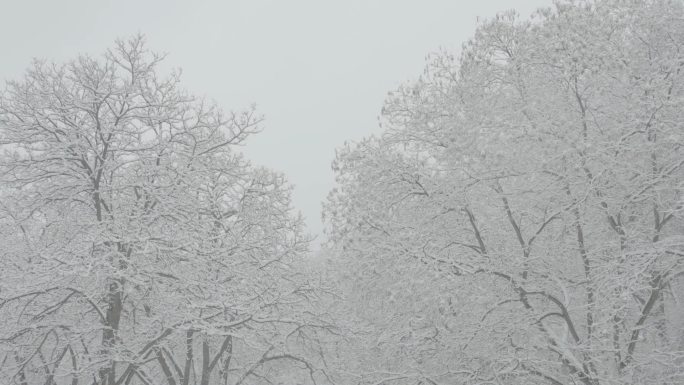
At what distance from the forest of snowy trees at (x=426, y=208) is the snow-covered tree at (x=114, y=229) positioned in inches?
2.1

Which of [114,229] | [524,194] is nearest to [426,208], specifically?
[524,194]

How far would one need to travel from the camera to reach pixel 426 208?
33.4 ft

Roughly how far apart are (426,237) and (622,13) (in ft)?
18.6

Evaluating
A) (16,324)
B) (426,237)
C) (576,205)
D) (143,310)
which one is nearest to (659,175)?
(576,205)

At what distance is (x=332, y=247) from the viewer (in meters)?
11.4

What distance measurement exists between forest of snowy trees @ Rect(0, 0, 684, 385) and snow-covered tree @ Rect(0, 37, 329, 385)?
2.1 inches

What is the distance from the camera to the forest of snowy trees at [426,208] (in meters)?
8.53

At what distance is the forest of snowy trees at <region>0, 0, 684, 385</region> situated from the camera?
8531 mm

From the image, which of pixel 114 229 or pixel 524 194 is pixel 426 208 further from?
pixel 114 229

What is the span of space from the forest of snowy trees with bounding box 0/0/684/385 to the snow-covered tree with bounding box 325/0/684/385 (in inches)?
2.2

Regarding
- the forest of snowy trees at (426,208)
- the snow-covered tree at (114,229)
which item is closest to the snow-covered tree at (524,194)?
the forest of snowy trees at (426,208)

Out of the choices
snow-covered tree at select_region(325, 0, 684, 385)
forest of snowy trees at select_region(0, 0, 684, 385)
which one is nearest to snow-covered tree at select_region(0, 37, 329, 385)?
forest of snowy trees at select_region(0, 0, 684, 385)

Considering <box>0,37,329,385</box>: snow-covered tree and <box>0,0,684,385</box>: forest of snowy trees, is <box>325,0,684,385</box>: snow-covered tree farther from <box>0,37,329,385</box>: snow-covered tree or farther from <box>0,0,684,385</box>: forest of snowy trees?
<box>0,37,329,385</box>: snow-covered tree

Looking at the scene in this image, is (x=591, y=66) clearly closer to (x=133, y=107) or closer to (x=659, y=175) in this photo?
(x=659, y=175)
